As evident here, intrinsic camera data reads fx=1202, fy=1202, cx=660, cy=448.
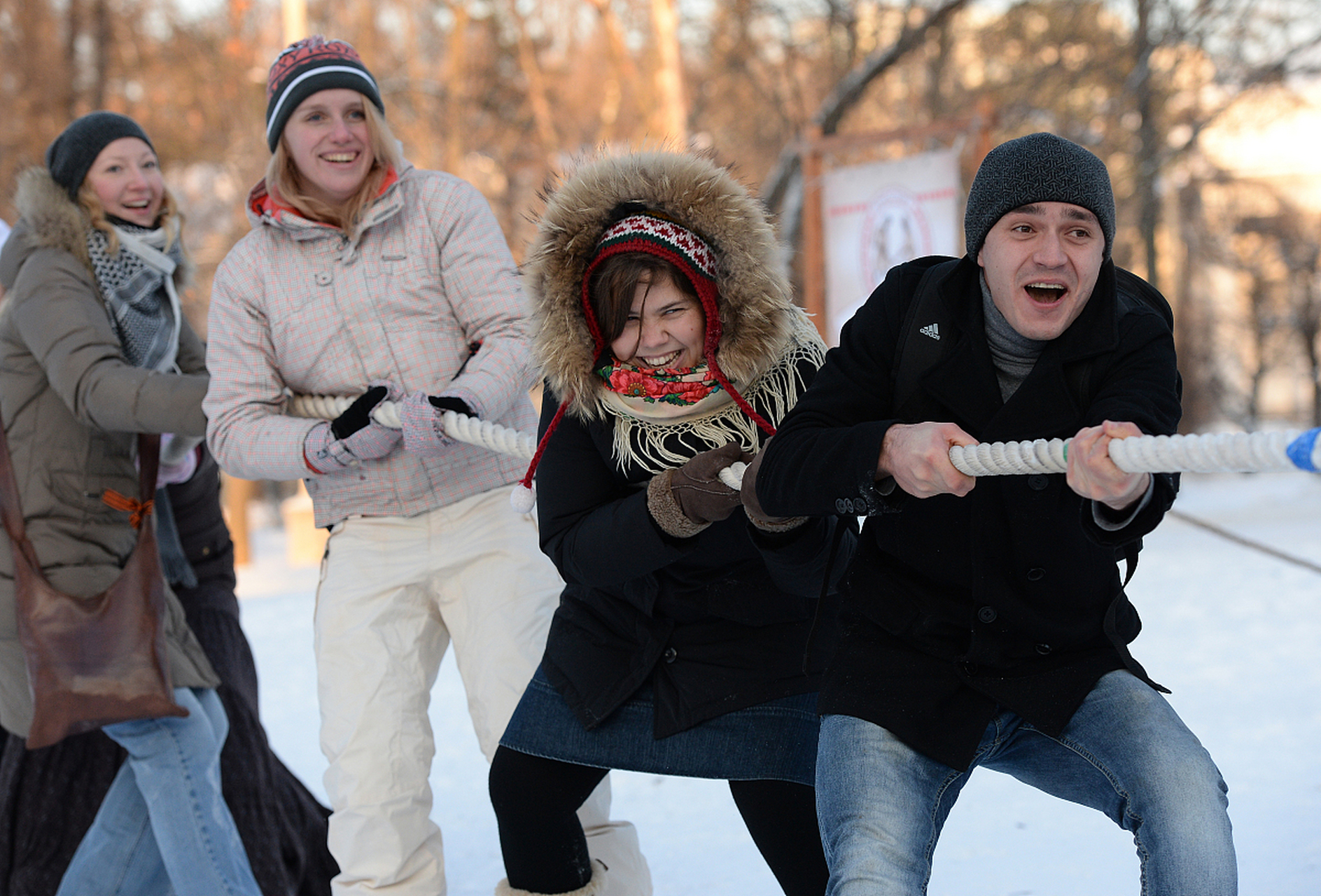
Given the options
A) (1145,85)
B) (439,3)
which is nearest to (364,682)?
(1145,85)

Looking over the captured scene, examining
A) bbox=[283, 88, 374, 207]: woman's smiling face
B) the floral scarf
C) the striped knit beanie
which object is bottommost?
the floral scarf

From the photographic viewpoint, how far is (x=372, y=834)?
245 centimetres

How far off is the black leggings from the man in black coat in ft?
0.93

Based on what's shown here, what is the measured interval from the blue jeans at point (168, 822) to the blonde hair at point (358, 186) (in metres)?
1.22

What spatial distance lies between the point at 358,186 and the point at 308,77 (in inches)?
10.1

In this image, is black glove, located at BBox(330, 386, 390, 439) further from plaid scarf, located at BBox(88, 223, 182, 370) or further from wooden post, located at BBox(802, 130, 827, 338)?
wooden post, located at BBox(802, 130, 827, 338)

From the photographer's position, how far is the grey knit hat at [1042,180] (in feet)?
5.72

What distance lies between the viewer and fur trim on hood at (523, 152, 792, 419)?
2061 mm

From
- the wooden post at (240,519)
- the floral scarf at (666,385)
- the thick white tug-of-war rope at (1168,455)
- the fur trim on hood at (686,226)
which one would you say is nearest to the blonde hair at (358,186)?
the fur trim on hood at (686,226)

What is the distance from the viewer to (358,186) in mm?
2695

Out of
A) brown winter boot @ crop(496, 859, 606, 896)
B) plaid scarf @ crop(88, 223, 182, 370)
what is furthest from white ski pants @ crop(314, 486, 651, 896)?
plaid scarf @ crop(88, 223, 182, 370)

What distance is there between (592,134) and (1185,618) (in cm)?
1648

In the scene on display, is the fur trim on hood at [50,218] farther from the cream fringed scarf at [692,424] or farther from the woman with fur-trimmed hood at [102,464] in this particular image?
the cream fringed scarf at [692,424]

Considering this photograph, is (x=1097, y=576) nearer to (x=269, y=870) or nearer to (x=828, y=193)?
(x=269, y=870)
